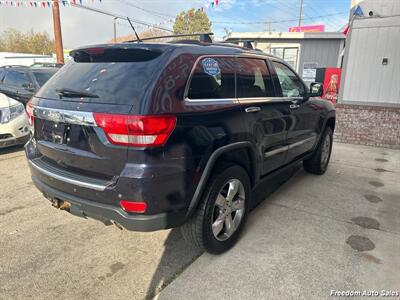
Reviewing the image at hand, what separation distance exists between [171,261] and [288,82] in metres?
2.58

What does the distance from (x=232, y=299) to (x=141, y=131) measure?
139cm

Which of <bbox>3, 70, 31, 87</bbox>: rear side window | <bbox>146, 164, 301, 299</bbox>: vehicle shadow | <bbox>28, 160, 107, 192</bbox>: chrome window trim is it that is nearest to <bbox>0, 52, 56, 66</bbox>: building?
<bbox>3, 70, 31, 87</bbox>: rear side window

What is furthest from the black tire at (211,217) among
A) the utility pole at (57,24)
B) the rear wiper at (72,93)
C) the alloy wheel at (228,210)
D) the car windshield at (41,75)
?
the utility pole at (57,24)

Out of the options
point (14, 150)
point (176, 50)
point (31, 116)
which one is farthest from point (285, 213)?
point (14, 150)

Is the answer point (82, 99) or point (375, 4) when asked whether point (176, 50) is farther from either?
point (375, 4)

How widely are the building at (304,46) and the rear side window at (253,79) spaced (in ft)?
48.7

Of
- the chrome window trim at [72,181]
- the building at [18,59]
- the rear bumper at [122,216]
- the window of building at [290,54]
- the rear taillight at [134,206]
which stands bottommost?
the rear bumper at [122,216]

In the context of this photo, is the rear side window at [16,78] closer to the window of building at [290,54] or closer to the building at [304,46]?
the building at [304,46]

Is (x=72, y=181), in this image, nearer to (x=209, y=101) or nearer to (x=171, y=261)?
(x=171, y=261)

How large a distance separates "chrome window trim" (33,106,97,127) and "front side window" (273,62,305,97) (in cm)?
233

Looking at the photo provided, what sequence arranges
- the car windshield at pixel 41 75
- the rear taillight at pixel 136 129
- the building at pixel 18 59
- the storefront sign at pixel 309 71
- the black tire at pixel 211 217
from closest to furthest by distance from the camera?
the rear taillight at pixel 136 129, the black tire at pixel 211 217, the car windshield at pixel 41 75, the storefront sign at pixel 309 71, the building at pixel 18 59

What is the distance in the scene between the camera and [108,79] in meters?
2.48

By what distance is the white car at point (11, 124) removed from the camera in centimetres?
588

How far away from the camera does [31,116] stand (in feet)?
9.71
